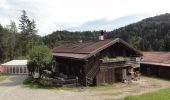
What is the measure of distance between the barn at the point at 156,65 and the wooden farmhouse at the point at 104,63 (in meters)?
5.01

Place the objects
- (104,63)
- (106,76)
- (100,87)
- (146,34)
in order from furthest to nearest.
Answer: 1. (146,34)
2. (106,76)
3. (104,63)
4. (100,87)

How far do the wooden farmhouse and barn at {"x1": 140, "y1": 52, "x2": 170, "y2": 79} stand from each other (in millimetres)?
5010

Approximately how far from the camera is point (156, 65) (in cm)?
4125

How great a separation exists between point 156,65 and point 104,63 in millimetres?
11993

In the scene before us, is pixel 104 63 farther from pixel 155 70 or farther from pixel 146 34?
pixel 146 34

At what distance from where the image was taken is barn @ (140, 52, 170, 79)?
3975 cm

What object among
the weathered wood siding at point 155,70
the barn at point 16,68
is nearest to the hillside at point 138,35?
the weathered wood siding at point 155,70

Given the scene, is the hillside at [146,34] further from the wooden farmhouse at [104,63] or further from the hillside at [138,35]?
the wooden farmhouse at [104,63]

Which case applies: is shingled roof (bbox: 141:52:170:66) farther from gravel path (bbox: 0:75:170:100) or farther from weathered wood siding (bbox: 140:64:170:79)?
gravel path (bbox: 0:75:170:100)

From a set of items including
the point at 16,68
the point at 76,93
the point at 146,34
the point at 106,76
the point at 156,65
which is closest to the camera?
the point at 76,93

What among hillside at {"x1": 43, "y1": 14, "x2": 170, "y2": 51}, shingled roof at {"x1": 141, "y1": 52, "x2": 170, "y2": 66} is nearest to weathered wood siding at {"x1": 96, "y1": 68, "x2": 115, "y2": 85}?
shingled roof at {"x1": 141, "y1": 52, "x2": 170, "y2": 66}

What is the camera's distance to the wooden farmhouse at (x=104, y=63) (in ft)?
105

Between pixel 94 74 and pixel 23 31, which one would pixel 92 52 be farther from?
pixel 23 31

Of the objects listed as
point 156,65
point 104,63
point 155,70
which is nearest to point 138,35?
point 155,70
